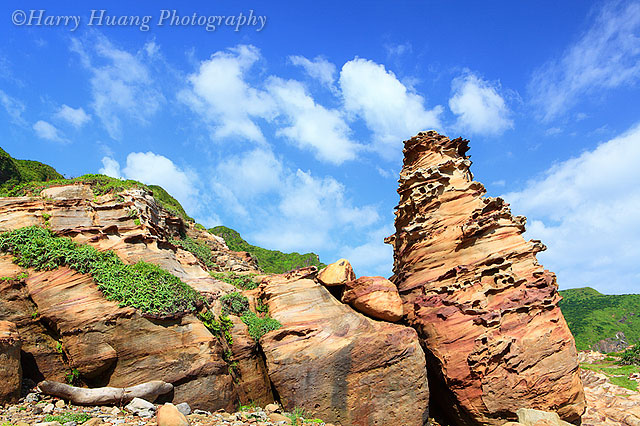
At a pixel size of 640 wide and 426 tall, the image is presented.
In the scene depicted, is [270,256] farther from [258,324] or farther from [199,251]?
[258,324]

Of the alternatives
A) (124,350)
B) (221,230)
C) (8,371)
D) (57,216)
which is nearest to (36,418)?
(8,371)

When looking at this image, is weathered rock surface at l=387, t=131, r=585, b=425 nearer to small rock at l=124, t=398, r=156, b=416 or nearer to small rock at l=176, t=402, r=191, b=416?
small rock at l=176, t=402, r=191, b=416

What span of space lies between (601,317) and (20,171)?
10296 cm

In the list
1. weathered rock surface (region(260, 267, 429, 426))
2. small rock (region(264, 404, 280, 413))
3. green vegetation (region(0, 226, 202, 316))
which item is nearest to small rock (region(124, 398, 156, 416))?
green vegetation (region(0, 226, 202, 316))

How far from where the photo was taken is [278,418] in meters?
11.0

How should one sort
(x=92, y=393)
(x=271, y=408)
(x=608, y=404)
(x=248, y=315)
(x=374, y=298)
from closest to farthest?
(x=92, y=393) < (x=271, y=408) < (x=248, y=315) < (x=374, y=298) < (x=608, y=404)

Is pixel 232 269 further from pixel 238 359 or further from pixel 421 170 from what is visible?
pixel 421 170

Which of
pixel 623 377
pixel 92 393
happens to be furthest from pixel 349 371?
pixel 623 377

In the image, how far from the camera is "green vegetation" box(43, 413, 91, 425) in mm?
8055

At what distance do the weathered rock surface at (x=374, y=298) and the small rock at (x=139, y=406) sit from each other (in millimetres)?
8528

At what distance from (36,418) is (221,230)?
44.3m

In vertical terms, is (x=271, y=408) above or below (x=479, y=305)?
below

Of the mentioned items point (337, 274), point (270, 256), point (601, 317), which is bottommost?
point (337, 274)

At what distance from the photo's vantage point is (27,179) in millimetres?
31703
